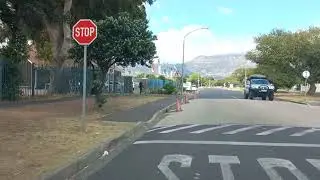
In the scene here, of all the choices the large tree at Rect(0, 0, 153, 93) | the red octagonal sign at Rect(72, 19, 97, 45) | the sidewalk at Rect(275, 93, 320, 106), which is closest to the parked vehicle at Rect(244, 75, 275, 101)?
the sidewalk at Rect(275, 93, 320, 106)

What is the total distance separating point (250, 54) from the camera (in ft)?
271

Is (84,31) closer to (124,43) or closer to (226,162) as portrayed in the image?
(226,162)

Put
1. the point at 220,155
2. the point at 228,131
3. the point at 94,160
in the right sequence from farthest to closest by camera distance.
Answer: the point at 228,131 < the point at 220,155 < the point at 94,160

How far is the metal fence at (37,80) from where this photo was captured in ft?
101

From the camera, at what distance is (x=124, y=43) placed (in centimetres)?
2811

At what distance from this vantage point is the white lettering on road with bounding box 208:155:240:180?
34.0ft

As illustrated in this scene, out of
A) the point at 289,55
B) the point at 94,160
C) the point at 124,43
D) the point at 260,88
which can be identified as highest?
the point at 289,55

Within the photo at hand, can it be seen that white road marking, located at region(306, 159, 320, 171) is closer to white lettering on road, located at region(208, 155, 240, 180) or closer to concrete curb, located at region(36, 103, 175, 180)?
white lettering on road, located at region(208, 155, 240, 180)

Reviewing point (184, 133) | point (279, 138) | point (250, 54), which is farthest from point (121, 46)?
point (250, 54)

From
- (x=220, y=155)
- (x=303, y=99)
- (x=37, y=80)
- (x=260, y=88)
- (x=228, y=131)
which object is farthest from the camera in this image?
(x=303, y=99)

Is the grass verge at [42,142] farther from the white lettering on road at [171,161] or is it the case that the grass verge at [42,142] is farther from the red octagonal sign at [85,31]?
the red octagonal sign at [85,31]

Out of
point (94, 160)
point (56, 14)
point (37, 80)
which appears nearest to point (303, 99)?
point (56, 14)

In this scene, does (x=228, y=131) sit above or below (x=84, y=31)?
below

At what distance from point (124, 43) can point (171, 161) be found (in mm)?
16495
